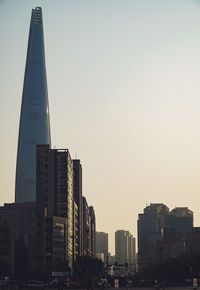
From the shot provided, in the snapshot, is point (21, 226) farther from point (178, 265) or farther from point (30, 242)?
point (178, 265)

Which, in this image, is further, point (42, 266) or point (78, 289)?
point (42, 266)

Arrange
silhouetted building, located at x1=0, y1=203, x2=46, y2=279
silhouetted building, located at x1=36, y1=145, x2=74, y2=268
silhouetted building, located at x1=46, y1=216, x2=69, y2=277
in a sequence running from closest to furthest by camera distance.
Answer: silhouetted building, located at x1=0, y1=203, x2=46, y2=279 < silhouetted building, located at x1=46, y1=216, x2=69, y2=277 < silhouetted building, located at x1=36, y1=145, x2=74, y2=268

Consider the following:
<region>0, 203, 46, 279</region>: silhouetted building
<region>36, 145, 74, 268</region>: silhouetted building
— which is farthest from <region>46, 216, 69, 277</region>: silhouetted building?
<region>36, 145, 74, 268</region>: silhouetted building

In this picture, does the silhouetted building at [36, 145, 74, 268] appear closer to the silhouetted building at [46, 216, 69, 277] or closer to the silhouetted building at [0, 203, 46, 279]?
the silhouetted building at [0, 203, 46, 279]

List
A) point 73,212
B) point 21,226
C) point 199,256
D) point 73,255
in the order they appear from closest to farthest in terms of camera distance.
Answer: point 199,256, point 21,226, point 73,255, point 73,212

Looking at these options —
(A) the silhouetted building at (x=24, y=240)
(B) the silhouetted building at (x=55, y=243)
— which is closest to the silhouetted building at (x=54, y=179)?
(A) the silhouetted building at (x=24, y=240)

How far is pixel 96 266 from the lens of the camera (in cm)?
13512

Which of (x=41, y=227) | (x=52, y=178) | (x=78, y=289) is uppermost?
(x=52, y=178)

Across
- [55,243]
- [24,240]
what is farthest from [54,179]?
[24,240]

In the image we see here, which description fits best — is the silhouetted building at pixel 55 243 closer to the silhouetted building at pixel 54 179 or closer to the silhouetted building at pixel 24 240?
the silhouetted building at pixel 24 240

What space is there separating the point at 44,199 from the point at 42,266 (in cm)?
3076

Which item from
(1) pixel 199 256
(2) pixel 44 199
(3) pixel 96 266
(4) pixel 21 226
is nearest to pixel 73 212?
(2) pixel 44 199

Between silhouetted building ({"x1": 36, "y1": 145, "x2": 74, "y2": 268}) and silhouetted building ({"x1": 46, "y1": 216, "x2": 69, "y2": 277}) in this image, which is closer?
silhouetted building ({"x1": 46, "y1": 216, "x2": 69, "y2": 277})

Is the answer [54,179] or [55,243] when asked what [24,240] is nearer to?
[55,243]
